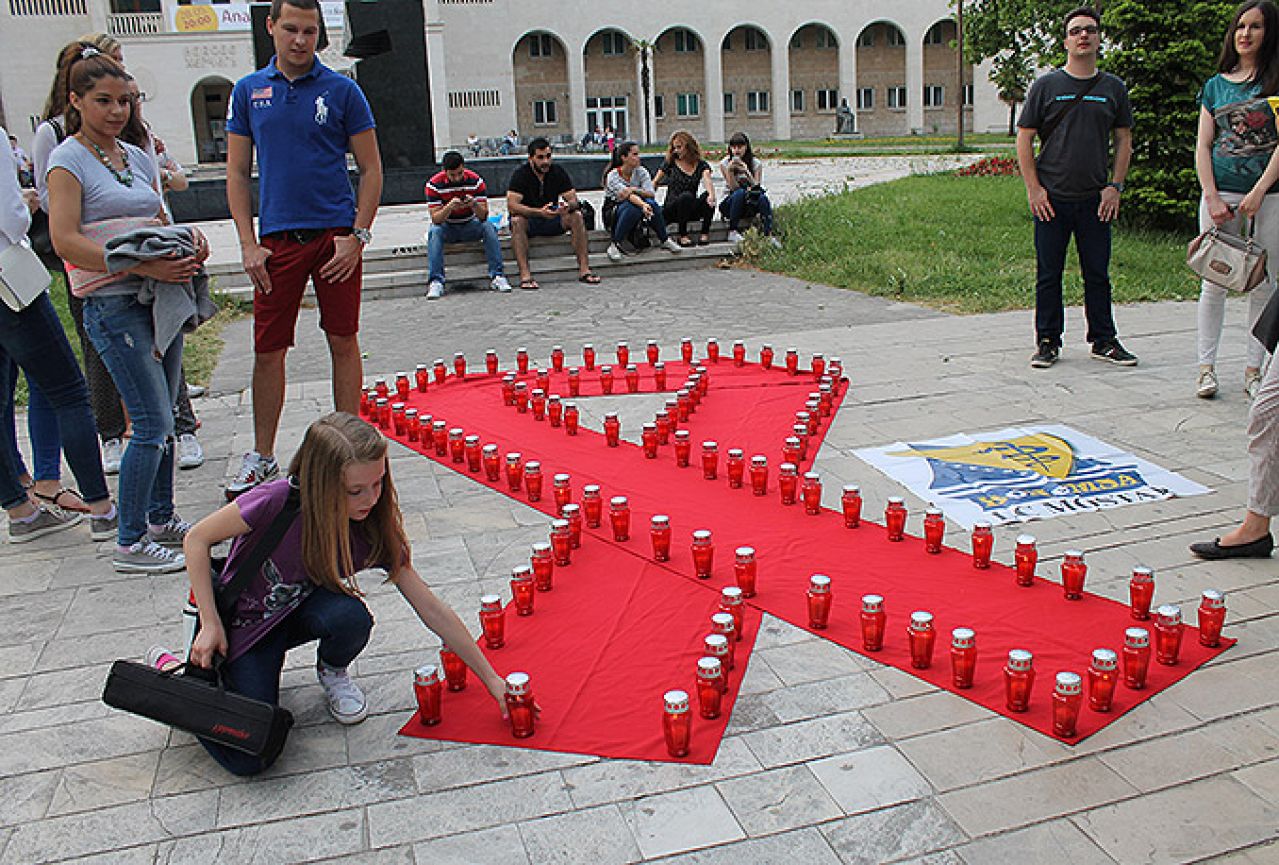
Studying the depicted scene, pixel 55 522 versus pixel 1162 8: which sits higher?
pixel 1162 8

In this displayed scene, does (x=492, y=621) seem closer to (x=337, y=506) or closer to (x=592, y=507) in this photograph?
(x=337, y=506)

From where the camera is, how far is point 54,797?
297cm

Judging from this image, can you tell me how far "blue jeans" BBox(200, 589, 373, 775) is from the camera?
312 cm

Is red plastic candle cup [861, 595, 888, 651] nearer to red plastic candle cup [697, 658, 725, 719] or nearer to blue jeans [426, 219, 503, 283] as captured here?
red plastic candle cup [697, 658, 725, 719]

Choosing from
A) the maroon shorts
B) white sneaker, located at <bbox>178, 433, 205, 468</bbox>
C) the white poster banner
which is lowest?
the white poster banner

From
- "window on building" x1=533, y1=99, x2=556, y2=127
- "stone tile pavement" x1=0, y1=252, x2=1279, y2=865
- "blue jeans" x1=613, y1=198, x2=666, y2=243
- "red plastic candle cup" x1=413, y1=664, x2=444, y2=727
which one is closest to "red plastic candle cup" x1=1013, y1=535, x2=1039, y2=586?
"stone tile pavement" x1=0, y1=252, x2=1279, y2=865

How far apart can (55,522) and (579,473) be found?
2.52 m

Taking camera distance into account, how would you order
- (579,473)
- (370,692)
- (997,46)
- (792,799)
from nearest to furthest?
(792,799), (370,692), (579,473), (997,46)

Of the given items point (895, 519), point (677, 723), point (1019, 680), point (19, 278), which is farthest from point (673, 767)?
point (19, 278)

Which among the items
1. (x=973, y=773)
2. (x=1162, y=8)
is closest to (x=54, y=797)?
(x=973, y=773)

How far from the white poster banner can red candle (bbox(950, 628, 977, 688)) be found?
1.46m

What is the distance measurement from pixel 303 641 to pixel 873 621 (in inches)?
71.8

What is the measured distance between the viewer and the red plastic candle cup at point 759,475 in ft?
16.8

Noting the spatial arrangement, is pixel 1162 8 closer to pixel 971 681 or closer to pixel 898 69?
pixel 971 681
